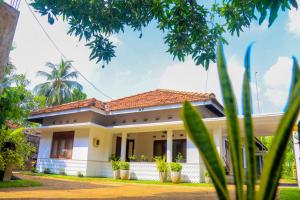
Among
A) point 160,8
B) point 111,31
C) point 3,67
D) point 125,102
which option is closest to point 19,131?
point 3,67

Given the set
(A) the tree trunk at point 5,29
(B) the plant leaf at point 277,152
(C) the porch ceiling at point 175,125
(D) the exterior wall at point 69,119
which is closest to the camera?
(B) the plant leaf at point 277,152

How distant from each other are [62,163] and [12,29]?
12.6 metres

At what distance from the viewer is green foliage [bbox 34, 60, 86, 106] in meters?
27.3

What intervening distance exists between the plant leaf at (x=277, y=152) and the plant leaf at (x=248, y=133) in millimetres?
84

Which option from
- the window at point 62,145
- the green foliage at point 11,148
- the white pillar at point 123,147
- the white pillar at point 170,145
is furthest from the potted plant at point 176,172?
the window at point 62,145

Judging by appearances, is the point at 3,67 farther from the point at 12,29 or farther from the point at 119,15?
the point at 119,15

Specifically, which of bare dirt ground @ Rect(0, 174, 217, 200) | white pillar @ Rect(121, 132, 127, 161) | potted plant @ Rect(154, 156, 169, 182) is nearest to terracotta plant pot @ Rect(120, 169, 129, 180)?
white pillar @ Rect(121, 132, 127, 161)

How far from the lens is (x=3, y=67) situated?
3857mm

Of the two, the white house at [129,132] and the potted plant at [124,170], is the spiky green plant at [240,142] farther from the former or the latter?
the potted plant at [124,170]

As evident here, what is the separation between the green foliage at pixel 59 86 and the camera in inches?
1075

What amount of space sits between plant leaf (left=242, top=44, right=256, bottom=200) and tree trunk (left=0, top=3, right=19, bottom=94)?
11.7 feet

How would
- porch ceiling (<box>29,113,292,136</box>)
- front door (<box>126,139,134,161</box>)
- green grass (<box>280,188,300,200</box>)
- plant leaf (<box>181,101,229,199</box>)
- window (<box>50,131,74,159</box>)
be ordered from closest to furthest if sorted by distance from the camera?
plant leaf (<box>181,101,229,199</box>) → green grass (<box>280,188,300,200</box>) → porch ceiling (<box>29,113,292,136</box>) → window (<box>50,131,74,159</box>) → front door (<box>126,139,134,161</box>)

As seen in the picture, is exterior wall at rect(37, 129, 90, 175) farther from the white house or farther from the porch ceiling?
the porch ceiling

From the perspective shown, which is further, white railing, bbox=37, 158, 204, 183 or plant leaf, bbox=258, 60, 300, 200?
white railing, bbox=37, 158, 204, 183
